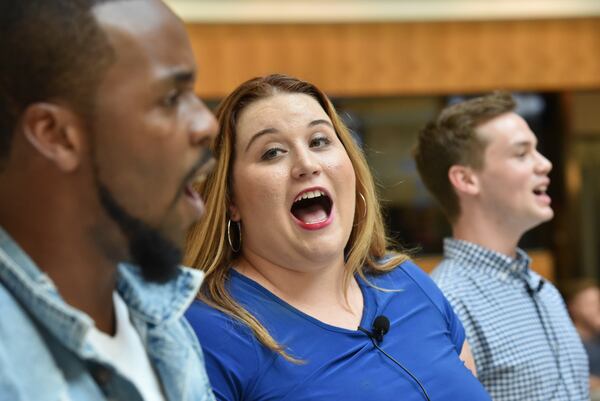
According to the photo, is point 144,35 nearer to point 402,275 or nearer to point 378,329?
point 378,329

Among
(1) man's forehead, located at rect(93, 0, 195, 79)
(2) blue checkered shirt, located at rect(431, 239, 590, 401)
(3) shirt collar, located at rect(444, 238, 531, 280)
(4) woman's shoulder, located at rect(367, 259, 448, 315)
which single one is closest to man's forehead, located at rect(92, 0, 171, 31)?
(1) man's forehead, located at rect(93, 0, 195, 79)

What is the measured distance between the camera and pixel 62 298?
1.01 metres

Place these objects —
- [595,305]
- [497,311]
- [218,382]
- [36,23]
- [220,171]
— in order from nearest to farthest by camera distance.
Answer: [36,23], [218,382], [220,171], [497,311], [595,305]

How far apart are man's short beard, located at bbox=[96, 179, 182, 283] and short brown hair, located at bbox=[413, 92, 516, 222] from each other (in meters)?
1.67

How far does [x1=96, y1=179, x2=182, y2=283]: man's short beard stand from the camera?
3.25 feet

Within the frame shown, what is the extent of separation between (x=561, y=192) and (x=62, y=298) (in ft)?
20.6

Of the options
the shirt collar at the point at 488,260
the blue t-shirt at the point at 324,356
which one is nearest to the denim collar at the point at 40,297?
the blue t-shirt at the point at 324,356

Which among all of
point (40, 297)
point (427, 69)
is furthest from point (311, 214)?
point (427, 69)

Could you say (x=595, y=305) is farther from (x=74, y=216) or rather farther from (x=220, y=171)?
(x=74, y=216)

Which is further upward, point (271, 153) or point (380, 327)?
point (271, 153)

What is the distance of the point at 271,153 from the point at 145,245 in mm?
731

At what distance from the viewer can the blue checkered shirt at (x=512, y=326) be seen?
2201 millimetres

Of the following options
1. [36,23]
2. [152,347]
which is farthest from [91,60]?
[152,347]

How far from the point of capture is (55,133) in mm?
960
